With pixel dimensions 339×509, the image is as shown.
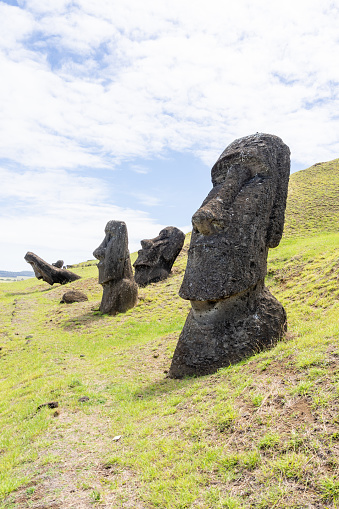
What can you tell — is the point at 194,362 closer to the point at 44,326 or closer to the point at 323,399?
the point at 323,399

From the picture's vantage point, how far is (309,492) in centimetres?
299

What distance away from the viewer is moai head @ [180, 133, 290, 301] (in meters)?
7.38

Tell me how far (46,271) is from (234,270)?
24594 millimetres

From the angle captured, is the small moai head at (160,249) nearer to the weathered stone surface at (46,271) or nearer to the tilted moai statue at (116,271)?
the tilted moai statue at (116,271)

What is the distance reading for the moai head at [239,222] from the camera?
24.2 feet

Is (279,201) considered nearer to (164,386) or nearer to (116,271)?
(164,386)

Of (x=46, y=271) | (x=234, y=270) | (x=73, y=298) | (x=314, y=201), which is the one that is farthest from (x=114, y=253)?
(x=314, y=201)

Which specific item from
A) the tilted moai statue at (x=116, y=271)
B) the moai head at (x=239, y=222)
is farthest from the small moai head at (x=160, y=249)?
the moai head at (x=239, y=222)

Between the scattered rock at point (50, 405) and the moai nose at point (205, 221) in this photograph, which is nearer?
the scattered rock at point (50, 405)

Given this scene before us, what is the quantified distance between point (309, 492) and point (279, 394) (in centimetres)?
156

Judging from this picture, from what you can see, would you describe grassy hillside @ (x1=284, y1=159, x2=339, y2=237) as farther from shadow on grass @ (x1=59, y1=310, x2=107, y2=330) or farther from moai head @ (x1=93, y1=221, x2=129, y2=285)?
shadow on grass @ (x1=59, y1=310, x2=107, y2=330)

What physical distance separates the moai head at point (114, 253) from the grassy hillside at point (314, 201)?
17.8 metres

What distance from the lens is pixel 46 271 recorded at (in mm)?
29250

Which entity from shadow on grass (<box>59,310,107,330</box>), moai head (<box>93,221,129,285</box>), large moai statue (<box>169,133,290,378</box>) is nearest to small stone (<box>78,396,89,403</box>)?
large moai statue (<box>169,133,290,378</box>)
